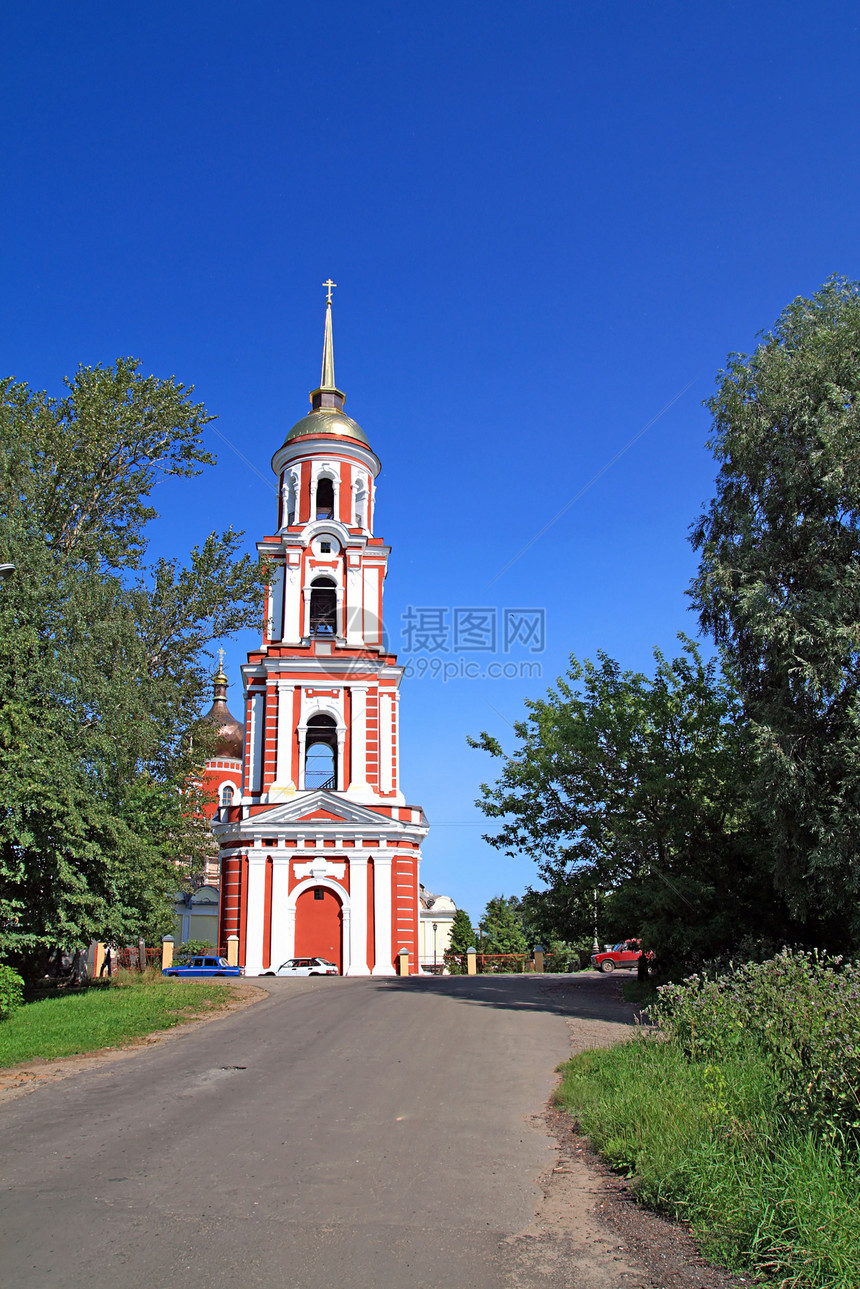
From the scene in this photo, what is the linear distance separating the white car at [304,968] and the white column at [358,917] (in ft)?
3.04

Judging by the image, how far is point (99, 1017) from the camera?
1498cm

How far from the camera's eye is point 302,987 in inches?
891

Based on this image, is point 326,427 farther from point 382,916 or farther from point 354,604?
point 382,916

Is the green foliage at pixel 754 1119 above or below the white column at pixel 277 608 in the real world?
below

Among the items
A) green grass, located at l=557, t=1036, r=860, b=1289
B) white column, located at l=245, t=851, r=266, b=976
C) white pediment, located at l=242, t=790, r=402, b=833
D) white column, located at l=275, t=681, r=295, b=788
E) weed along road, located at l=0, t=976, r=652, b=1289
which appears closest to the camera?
green grass, located at l=557, t=1036, r=860, b=1289

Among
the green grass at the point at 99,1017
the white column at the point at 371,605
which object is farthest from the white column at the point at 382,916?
the green grass at the point at 99,1017

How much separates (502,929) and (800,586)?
5012 centimetres

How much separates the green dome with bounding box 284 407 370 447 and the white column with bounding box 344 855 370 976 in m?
16.9

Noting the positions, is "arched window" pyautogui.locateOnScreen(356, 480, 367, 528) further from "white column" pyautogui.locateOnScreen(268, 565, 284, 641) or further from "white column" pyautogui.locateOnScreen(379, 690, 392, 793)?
"white column" pyautogui.locateOnScreen(379, 690, 392, 793)

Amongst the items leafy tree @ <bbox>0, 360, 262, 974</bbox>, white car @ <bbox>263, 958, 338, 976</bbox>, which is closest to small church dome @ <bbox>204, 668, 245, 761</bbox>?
white car @ <bbox>263, 958, 338, 976</bbox>

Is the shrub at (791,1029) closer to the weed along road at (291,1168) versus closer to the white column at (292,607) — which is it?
the weed along road at (291,1168)

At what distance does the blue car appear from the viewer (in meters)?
27.7

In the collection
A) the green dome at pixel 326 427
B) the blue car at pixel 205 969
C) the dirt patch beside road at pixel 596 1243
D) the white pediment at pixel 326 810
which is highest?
the green dome at pixel 326 427

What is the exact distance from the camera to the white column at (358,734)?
32.4m
